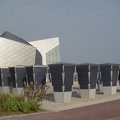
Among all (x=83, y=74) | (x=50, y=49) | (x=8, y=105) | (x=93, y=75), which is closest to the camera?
(x=8, y=105)

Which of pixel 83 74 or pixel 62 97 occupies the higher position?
pixel 83 74

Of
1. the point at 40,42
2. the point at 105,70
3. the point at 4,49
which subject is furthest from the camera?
the point at 40,42

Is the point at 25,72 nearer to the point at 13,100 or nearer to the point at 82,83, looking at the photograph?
the point at 82,83

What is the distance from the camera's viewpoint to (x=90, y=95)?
1898 centimetres

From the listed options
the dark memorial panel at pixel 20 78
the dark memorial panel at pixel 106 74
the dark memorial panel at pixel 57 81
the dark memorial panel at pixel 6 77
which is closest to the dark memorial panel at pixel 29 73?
the dark memorial panel at pixel 20 78

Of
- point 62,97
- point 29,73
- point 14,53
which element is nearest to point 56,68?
point 62,97

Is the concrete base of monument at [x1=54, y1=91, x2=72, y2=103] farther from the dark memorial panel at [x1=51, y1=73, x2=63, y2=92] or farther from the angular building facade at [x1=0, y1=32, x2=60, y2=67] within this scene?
the angular building facade at [x1=0, y1=32, x2=60, y2=67]

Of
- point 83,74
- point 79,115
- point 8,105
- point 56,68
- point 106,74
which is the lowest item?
point 79,115

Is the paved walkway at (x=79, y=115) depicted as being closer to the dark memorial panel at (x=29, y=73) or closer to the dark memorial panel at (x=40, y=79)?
the dark memorial panel at (x=40, y=79)

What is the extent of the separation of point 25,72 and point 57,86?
542 centimetres

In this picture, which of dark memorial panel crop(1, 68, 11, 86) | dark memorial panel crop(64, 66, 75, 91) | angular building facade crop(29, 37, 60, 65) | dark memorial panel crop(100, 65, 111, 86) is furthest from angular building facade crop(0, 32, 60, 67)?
dark memorial panel crop(64, 66, 75, 91)

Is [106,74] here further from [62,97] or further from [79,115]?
[79,115]

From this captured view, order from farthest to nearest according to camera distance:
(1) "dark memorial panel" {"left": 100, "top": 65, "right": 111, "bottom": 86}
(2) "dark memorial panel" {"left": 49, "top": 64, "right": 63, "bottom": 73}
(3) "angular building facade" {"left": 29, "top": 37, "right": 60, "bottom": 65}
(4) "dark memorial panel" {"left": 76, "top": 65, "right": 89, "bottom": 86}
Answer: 1. (3) "angular building facade" {"left": 29, "top": 37, "right": 60, "bottom": 65}
2. (1) "dark memorial panel" {"left": 100, "top": 65, "right": 111, "bottom": 86}
3. (4) "dark memorial panel" {"left": 76, "top": 65, "right": 89, "bottom": 86}
4. (2) "dark memorial panel" {"left": 49, "top": 64, "right": 63, "bottom": 73}

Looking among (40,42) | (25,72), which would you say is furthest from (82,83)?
(40,42)
